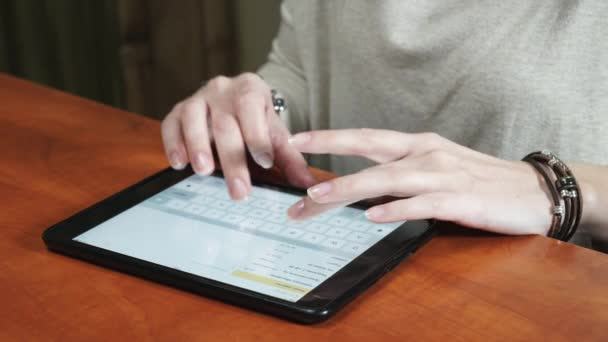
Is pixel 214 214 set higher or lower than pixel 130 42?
higher

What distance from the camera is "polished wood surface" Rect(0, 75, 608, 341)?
533 mm

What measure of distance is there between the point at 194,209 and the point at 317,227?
11 cm

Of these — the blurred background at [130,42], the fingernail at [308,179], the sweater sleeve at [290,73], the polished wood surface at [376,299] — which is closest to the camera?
the polished wood surface at [376,299]

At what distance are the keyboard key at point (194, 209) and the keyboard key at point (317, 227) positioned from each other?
10cm

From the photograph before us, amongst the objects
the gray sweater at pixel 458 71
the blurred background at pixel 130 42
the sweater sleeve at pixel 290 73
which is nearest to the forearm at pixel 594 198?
the gray sweater at pixel 458 71

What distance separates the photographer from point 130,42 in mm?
2207

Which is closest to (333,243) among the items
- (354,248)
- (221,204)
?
(354,248)

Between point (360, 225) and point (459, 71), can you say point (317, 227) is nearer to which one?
point (360, 225)

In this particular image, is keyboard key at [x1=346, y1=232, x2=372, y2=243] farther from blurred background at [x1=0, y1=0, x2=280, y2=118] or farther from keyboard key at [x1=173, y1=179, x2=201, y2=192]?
blurred background at [x1=0, y1=0, x2=280, y2=118]

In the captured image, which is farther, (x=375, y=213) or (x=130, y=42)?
(x=130, y=42)

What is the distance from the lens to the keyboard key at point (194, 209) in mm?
681

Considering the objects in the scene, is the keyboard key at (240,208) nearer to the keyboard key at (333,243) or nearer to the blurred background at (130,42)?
the keyboard key at (333,243)

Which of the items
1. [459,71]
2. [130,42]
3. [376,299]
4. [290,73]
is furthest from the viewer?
[130,42]

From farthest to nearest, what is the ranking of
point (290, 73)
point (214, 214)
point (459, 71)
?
point (290, 73) < point (459, 71) < point (214, 214)
